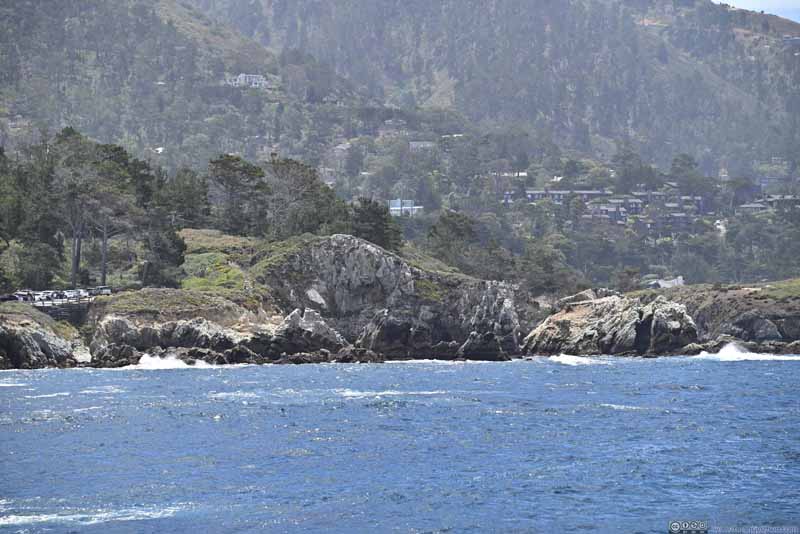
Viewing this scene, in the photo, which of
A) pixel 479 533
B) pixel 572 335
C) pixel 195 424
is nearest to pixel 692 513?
pixel 479 533

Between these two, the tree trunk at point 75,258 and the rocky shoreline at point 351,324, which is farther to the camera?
the tree trunk at point 75,258

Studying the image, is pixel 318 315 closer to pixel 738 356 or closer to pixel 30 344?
pixel 30 344

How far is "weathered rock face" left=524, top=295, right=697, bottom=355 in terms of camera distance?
10956 cm

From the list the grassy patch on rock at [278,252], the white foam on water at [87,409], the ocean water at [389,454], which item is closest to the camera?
the ocean water at [389,454]

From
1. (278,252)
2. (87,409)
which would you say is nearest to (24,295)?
(278,252)

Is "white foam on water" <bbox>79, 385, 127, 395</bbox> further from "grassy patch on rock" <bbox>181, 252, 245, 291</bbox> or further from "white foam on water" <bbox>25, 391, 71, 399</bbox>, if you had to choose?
"grassy patch on rock" <bbox>181, 252, 245, 291</bbox>

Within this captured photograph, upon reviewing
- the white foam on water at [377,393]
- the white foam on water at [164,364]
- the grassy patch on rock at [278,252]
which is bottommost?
the white foam on water at [164,364]

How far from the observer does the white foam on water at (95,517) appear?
1519 inches

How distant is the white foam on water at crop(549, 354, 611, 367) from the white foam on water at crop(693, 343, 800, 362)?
9213 mm

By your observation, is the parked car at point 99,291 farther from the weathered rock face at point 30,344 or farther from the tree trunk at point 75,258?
the weathered rock face at point 30,344

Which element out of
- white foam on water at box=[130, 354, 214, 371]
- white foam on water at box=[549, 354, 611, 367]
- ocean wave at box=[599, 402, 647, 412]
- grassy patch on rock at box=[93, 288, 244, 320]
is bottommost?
white foam on water at box=[130, 354, 214, 371]

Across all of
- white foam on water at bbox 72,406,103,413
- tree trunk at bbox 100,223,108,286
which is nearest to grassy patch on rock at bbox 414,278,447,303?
tree trunk at bbox 100,223,108,286

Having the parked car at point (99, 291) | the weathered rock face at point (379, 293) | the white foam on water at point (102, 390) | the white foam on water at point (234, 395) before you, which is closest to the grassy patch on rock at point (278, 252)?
the weathered rock face at point (379, 293)

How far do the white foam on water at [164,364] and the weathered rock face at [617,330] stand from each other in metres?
34.8
